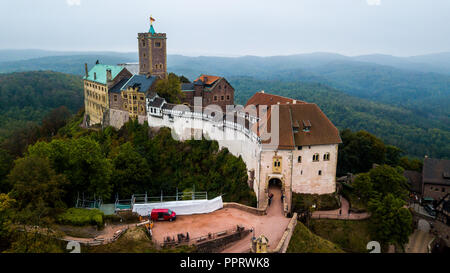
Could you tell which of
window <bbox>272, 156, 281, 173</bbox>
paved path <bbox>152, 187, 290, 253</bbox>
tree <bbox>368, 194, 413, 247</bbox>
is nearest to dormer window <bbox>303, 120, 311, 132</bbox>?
window <bbox>272, 156, 281, 173</bbox>

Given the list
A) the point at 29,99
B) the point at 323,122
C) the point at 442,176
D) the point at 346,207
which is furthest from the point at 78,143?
the point at 29,99

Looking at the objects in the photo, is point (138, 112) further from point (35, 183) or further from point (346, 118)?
point (346, 118)

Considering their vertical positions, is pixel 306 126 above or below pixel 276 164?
above

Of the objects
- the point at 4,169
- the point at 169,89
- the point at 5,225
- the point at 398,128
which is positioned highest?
the point at 169,89

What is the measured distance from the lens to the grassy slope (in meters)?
27.1

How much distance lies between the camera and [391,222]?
33375 millimetres

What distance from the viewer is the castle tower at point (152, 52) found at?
197 ft

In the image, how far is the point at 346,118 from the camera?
504 ft

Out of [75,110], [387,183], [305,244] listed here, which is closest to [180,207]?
[305,244]

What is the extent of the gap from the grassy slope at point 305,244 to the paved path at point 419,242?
46.4 feet

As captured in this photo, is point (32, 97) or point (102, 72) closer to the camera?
point (102, 72)

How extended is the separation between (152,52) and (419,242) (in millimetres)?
51063

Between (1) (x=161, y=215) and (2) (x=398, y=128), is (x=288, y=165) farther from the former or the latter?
(2) (x=398, y=128)

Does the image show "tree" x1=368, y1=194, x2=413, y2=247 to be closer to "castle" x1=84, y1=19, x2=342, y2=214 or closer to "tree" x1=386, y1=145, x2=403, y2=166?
"castle" x1=84, y1=19, x2=342, y2=214
